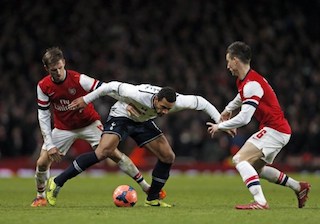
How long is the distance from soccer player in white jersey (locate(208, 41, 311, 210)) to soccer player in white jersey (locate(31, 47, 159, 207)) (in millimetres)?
1764

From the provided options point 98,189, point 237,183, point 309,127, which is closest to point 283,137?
point 98,189

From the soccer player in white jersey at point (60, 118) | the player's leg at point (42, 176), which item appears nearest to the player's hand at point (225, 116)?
the soccer player in white jersey at point (60, 118)

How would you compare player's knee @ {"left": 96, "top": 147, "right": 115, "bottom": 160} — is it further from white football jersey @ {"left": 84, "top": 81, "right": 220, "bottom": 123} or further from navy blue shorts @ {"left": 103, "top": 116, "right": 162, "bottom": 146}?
white football jersey @ {"left": 84, "top": 81, "right": 220, "bottom": 123}

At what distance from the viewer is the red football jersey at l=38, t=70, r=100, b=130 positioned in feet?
38.5

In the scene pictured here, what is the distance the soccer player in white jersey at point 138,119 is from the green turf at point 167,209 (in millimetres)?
411

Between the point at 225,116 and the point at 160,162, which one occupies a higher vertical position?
the point at 225,116

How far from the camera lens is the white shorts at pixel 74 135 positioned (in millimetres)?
12102

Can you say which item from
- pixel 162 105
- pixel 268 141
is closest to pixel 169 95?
pixel 162 105

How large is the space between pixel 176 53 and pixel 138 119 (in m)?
15.6

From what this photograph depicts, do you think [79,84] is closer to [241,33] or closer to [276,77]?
[276,77]

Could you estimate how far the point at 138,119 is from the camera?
11477 mm

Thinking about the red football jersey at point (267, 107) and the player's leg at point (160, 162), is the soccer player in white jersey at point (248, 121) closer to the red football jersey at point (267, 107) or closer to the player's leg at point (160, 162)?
the red football jersey at point (267, 107)

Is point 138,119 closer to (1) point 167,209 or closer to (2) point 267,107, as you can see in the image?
(1) point 167,209

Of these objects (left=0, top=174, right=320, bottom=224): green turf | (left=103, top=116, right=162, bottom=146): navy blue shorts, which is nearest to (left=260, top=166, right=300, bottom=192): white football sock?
(left=0, top=174, right=320, bottom=224): green turf
